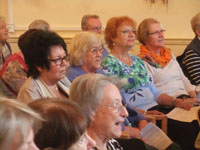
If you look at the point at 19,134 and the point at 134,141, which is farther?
the point at 134,141

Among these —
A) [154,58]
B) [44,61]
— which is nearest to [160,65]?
[154,58]

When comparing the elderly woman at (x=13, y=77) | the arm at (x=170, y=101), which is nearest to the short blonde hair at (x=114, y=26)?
the arm at (x=170, y=101)

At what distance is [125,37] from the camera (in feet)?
12.7

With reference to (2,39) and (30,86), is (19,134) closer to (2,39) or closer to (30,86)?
(30,86)

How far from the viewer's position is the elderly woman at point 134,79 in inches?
140

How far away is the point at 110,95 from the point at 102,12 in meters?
3.71

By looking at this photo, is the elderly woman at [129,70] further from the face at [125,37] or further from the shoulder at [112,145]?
the shoulder at [112,145]

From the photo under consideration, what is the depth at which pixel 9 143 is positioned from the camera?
1.24 metres

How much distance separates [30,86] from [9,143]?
4.23ft

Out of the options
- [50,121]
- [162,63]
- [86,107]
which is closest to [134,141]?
[86,107]

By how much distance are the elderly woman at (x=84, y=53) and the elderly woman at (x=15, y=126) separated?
1.73 meters

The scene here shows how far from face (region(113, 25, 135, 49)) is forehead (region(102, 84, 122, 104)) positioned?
1.78 meters

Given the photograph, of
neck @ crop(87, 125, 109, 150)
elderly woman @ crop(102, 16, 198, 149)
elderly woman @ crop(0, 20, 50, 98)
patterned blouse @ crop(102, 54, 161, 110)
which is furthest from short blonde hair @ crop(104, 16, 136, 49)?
neck @ crop(87, 125, 109, 150)

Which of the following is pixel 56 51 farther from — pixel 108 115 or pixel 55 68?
pixel 108 115
